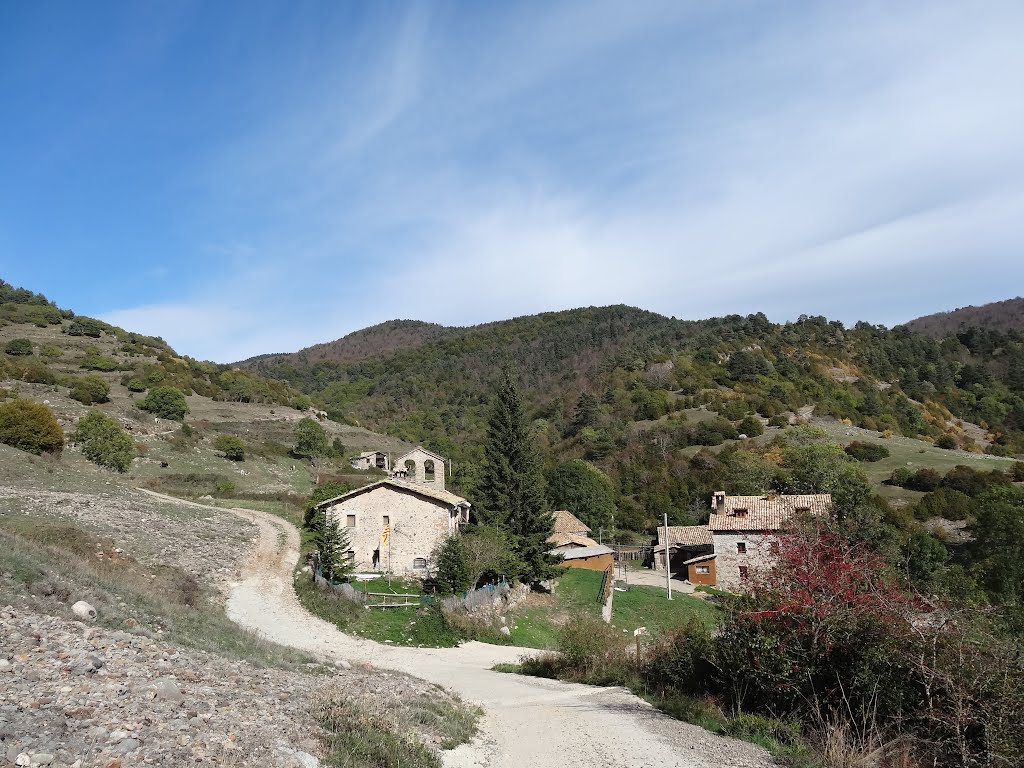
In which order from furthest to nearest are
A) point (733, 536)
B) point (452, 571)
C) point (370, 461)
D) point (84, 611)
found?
point (370, 461) → point (733, 536) → point (452, 571) → point (84, 611)

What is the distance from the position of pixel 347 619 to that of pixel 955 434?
121 meters

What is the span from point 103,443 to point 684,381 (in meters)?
106

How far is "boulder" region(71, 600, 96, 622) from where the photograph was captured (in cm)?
1047

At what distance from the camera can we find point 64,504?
27.7 meters

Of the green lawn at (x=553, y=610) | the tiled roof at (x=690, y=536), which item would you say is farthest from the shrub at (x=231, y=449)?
the tiled roof at (x=690, y=536)

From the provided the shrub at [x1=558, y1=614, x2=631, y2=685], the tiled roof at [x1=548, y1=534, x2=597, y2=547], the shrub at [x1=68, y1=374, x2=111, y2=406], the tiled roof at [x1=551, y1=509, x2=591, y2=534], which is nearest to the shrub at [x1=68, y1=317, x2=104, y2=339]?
the shrub at [x1=68, y1=374, x2=111, y2=406]

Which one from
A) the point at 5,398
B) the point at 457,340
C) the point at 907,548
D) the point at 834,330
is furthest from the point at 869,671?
the point at 457,340

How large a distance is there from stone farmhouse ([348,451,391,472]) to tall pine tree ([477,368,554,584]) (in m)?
35.8

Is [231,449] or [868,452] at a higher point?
[231,449]

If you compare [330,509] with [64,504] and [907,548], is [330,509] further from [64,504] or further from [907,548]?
[907,548]

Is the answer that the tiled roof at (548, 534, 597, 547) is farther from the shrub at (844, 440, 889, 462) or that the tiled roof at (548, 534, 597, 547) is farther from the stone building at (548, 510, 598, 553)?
the shrub at (844, 440, 889, 462)

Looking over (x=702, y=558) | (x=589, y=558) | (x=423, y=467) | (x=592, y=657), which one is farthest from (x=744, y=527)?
(x=592, y=657)

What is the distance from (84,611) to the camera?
34.9 feet

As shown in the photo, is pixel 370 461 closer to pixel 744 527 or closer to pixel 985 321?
pixel 744 527
